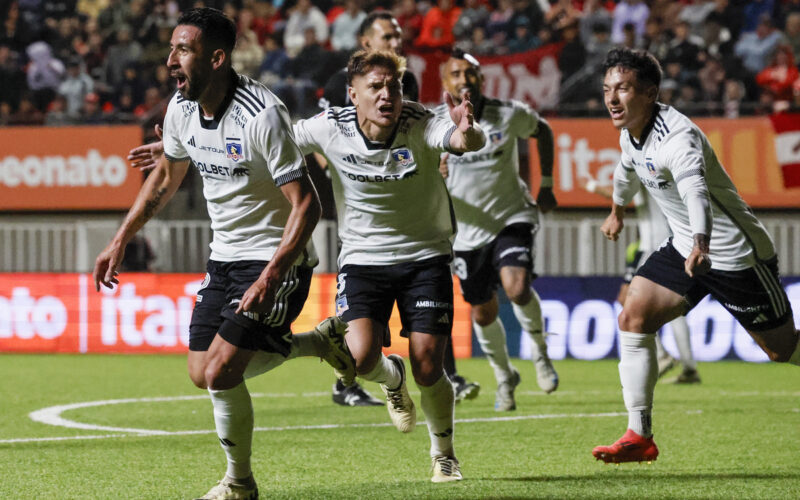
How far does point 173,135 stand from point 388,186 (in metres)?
1.15

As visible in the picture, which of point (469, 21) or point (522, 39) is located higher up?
point (469, 21)

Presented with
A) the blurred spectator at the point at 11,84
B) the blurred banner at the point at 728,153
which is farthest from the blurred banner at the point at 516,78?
the blurred spectator at the point at 11,84

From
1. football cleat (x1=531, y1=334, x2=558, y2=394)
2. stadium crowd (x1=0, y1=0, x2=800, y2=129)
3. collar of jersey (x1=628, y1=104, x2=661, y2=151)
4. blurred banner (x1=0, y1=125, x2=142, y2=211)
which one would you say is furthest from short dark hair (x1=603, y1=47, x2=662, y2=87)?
blurred banner (x1=0, y1=125, x2=142, y2=211)

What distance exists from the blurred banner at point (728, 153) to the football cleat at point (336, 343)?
34.5ft

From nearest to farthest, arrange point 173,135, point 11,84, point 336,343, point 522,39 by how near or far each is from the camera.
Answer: point 173,135 < point 336,343 < point 522,39 < point 11,84

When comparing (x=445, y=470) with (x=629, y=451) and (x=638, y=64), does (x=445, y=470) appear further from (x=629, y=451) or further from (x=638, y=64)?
(x=638, y=64)

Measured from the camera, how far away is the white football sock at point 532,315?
9508 mm

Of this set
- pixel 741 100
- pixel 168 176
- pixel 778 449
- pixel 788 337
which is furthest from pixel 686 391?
pixel 741 100

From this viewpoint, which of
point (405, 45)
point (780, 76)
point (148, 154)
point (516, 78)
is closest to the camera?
point (148, 154)

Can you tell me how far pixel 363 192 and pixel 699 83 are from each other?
12665 millimetres

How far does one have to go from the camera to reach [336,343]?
6.66 m

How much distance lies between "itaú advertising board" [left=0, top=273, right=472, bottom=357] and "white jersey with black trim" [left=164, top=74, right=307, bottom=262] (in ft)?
31.2

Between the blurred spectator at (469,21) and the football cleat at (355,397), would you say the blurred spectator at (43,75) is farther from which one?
the football cleat at (355,397)

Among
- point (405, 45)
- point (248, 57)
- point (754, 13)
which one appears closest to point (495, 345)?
point (405, 45)
